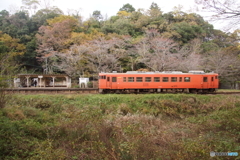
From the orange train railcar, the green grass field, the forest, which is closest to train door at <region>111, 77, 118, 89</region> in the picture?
the orange train railcar

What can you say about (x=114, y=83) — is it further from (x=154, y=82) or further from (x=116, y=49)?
(x=116, y=49)

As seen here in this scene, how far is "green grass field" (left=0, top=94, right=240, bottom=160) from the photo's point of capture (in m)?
5.34

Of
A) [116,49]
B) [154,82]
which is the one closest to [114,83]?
[154,82]

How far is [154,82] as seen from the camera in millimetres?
15812

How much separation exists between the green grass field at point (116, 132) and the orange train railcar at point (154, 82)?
2.22m

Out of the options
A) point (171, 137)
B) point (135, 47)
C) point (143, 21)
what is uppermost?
point (143, 21)

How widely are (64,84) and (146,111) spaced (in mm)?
15718

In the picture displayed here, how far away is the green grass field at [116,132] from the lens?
5.34 metres

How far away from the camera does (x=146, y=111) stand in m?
12.4

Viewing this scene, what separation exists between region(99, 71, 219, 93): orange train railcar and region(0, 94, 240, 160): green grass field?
2.22 meters

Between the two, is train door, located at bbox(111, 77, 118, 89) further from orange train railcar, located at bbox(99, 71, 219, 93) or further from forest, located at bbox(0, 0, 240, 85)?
forest, located at bbox(0, 0, 240, 85)

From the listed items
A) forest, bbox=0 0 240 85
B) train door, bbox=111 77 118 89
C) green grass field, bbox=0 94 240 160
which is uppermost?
forest, bbox=0 0 240 85

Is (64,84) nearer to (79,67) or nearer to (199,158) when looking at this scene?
(79,67)

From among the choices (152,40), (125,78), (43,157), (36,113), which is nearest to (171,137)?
(43,157)
